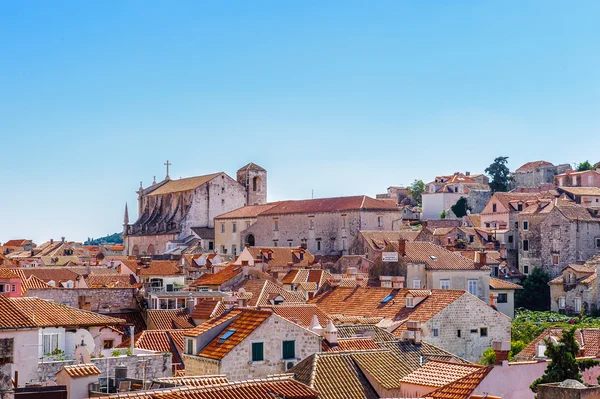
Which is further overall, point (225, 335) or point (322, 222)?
point (322, 222)

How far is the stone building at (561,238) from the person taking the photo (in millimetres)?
86625

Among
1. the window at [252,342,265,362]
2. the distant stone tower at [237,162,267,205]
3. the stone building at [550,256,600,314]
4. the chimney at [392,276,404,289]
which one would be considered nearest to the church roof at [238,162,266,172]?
the distant stone tower at [237,162,267,205]

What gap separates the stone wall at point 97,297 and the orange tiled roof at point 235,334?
18.1m

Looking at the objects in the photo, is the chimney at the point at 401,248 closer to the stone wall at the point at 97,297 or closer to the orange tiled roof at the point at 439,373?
the stone wall at the point at 97,297

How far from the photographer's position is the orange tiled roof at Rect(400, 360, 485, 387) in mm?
22297

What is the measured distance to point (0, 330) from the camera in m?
18.1

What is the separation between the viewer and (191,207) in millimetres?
115812

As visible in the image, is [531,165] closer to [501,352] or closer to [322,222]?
[322,222]

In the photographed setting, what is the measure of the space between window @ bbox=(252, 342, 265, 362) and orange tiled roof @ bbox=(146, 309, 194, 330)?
1441cm

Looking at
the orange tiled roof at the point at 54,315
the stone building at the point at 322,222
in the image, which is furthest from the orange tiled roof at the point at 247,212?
the orange tiled roof at the point at 54,315

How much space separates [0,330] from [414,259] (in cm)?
3791

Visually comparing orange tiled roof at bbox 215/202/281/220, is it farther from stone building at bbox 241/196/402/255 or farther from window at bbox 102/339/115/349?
window at bbox 102/339/115/349

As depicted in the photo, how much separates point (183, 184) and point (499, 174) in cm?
4453

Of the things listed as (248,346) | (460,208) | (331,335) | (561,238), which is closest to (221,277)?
(331,335)
